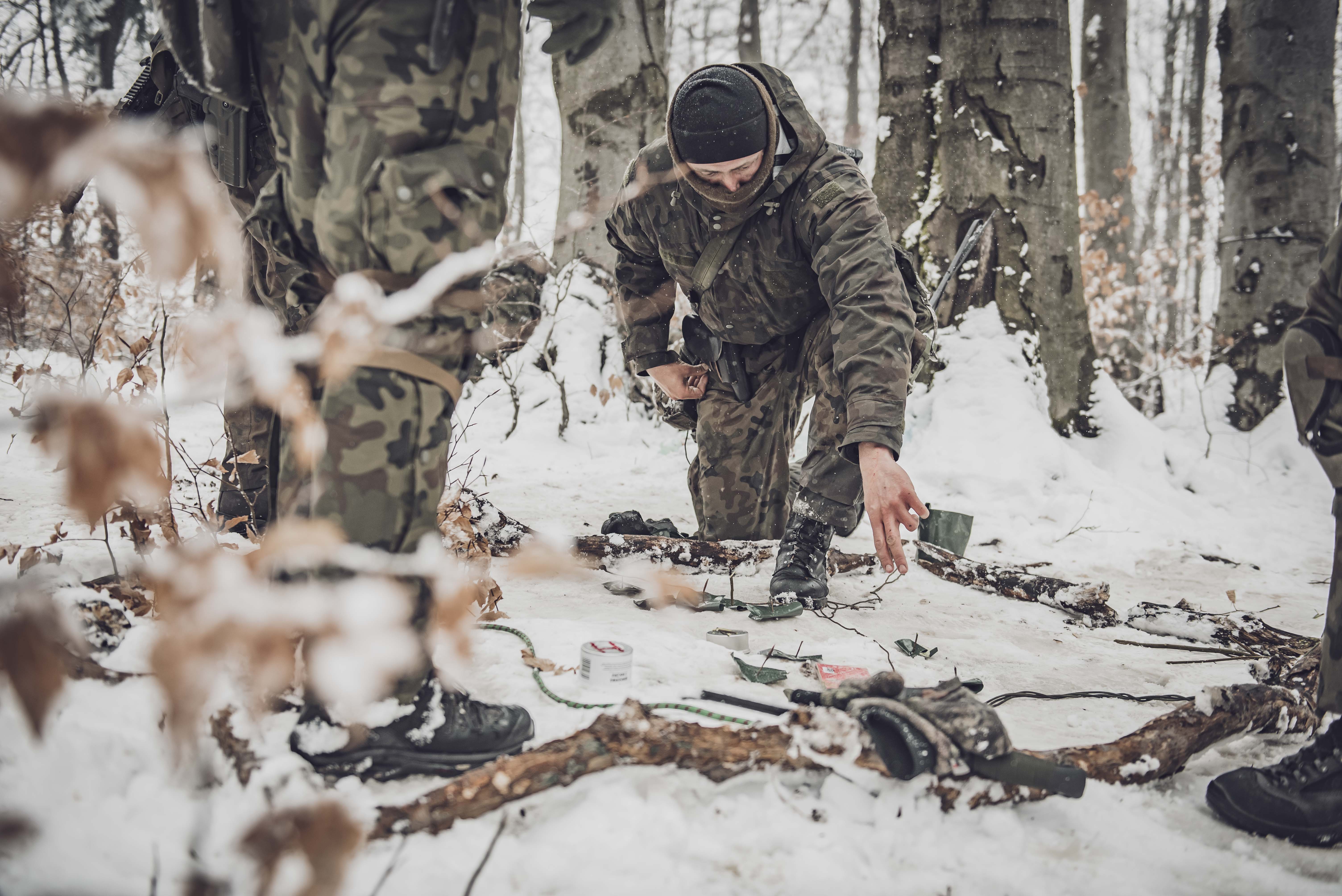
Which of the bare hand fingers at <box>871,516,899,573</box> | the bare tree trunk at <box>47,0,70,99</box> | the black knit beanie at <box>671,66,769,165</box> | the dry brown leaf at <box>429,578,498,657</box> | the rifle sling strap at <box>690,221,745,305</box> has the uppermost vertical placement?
the bare tree trunk at <box>47,0,70,99</box>

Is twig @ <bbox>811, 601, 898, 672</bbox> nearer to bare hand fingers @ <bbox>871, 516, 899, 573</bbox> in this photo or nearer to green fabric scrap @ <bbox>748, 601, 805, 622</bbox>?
green fabric scrap @ <bbox>748, 601, 805, 622</bbox>

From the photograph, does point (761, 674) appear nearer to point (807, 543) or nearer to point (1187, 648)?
point (807, 543)

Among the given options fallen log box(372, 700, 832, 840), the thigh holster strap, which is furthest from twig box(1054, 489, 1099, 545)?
the thigh holster strap

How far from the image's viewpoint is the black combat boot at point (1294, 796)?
1.25 metres

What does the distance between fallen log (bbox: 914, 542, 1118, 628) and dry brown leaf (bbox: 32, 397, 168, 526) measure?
101 inches

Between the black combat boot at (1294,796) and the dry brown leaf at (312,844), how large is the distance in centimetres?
138

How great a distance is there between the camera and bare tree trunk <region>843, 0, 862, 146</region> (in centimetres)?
1318

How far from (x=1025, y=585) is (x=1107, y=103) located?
8.32 m

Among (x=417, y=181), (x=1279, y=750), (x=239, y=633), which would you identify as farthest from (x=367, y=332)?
(x=1279, y=750)

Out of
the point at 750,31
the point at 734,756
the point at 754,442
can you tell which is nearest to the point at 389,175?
the point at 734,756

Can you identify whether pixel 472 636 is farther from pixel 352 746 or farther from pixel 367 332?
pixel 367 332

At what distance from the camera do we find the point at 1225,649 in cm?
215

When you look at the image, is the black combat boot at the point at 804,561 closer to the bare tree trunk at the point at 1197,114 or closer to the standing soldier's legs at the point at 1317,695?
the standing soldier's legs at the point at 1317,695

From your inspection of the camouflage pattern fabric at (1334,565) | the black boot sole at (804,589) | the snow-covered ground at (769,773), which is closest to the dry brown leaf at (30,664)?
the snow-covered ground at (769,773)
